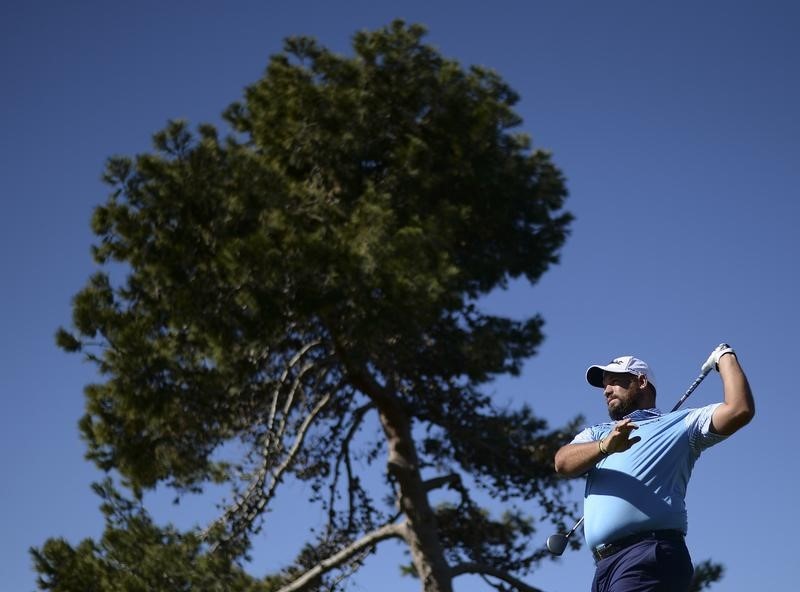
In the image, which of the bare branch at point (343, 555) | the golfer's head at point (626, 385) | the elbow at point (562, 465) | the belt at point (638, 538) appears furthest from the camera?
the bare branch at point (343, 555)

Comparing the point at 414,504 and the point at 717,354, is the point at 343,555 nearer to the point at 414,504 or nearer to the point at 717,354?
the point at 414,504

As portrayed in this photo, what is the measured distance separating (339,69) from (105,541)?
6.65m

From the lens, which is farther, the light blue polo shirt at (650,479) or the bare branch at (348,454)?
the bare branch at (348,454)

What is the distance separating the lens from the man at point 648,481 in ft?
13.3

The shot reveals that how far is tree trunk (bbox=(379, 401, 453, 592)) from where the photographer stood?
1280 centimetres

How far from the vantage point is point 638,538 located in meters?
4.14

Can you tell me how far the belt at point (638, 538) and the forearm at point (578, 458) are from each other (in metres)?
0.29

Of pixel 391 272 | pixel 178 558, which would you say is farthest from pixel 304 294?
pixel 178 558

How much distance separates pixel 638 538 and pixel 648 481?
0.68 feet

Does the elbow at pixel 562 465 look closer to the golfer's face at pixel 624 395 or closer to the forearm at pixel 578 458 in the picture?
the forearm at pixel 578 458

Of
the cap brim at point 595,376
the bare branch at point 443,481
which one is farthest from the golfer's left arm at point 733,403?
the bare branch at point 443,481

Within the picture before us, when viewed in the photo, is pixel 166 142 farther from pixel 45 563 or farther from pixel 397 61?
pixel 45 563

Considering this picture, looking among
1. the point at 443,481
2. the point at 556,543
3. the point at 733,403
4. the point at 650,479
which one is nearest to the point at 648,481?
the point at 650,479

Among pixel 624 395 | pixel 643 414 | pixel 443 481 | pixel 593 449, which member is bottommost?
pixel 593 449
